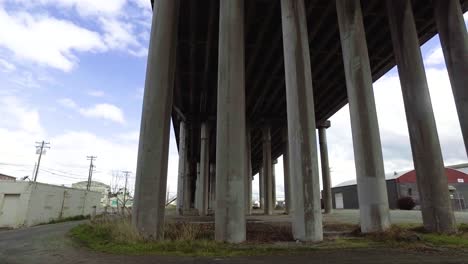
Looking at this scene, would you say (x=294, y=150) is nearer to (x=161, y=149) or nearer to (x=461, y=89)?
(x=161, y=149)

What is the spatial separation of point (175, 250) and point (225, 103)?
5.28 m

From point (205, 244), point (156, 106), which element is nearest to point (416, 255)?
point (205, 244)

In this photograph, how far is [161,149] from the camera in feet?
38.4

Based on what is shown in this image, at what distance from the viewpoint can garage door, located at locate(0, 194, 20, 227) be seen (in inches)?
999

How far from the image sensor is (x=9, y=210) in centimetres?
2589

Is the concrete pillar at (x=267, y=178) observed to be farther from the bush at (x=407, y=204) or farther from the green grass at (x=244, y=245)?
the green grass at (x=244, y=245)

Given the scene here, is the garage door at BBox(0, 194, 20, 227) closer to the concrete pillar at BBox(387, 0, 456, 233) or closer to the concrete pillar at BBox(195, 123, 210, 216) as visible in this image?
the concrete pillar at BBox(195, 123, 210, 216)

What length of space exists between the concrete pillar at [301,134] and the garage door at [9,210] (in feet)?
85.7

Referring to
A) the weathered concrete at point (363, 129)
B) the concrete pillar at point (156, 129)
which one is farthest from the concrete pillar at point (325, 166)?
the concrete pillar at point (156, 129)

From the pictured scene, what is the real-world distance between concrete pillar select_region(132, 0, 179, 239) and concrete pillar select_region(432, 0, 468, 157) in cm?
1302

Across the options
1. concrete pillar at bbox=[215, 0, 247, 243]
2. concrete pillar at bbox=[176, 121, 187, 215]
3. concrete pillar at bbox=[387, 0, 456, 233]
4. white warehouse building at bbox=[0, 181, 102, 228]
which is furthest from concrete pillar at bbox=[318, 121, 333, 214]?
concrete pillar at bbox=[215, 0, 247, 243]

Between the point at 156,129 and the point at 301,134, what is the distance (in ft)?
18.4

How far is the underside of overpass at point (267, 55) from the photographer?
1911 centimetres

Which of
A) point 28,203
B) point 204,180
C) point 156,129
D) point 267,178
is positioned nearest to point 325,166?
point 267,178
